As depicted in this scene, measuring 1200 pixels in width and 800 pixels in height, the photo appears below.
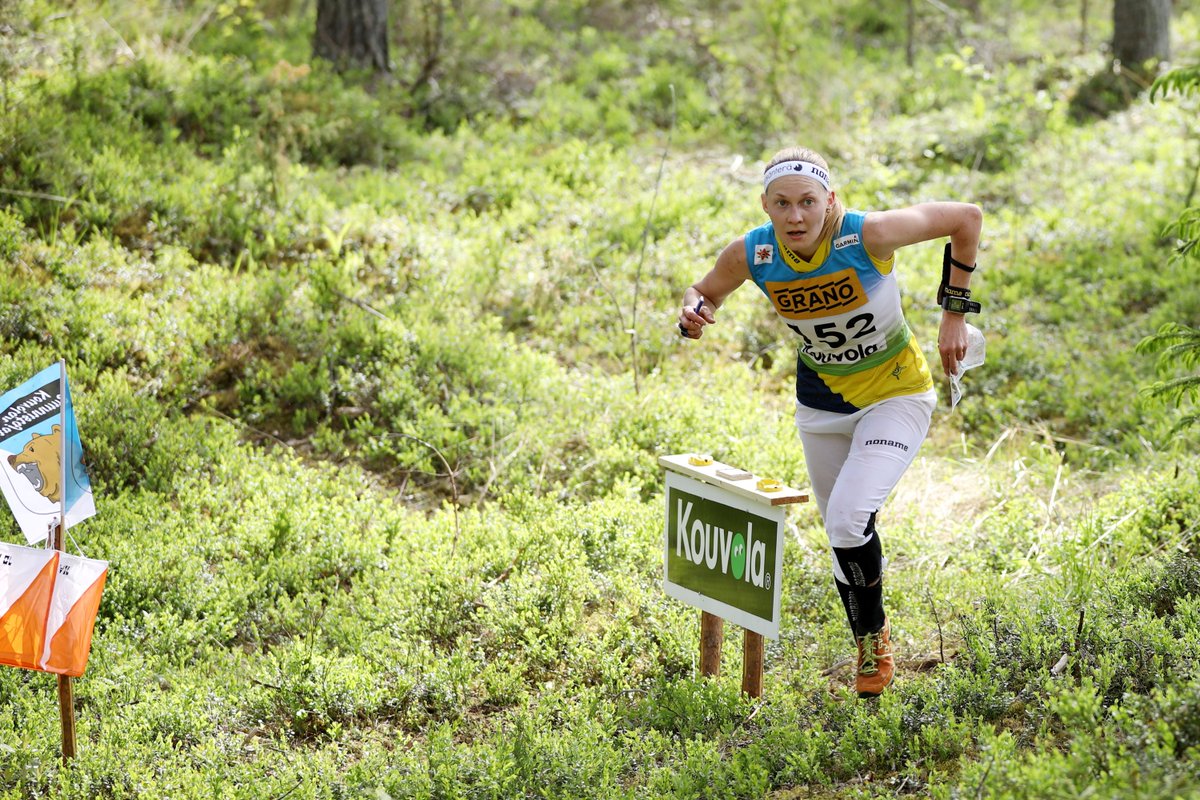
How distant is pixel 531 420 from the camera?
7.12m

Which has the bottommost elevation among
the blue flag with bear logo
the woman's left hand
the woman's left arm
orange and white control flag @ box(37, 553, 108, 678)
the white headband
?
orange and white control flag @ box(37, 553, 108, 678)

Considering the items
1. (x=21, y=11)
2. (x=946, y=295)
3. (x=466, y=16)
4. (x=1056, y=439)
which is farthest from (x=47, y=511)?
(x=466, y=16)

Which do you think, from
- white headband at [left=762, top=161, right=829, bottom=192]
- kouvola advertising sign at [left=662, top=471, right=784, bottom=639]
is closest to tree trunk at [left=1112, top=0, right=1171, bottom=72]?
white headband at [left=762, top=161, right=829, bottom=192]

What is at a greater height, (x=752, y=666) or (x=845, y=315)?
(x=845, y=315)

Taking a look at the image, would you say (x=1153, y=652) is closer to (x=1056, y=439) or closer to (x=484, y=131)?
(x=1056, y=439)

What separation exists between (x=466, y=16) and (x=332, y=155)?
457 cm

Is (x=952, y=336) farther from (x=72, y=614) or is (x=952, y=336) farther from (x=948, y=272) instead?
(x=72, y=614)

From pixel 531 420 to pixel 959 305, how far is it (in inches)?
132

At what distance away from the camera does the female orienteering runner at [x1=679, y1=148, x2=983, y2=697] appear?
4.25 meters

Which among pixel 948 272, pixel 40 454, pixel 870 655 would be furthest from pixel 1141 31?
pixel 40 454

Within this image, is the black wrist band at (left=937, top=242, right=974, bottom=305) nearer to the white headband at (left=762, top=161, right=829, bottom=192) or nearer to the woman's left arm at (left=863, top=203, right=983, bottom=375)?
the woman's left arm at (left=863, top=203, right=983, bottom=375)

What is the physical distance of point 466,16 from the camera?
13.8 m

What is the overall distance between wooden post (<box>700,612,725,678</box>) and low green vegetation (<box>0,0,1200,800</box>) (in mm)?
181

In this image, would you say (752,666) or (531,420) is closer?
(752,666)
